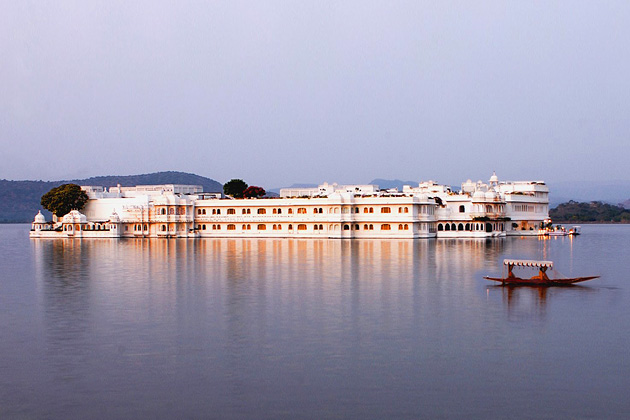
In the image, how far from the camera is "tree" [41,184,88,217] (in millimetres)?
95750

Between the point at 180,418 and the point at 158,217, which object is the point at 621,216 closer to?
the point at 158,217

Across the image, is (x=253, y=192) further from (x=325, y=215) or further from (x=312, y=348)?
(x=312, y=348)

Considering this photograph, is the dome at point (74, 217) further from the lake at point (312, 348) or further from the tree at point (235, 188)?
the lake at point (312, 348)

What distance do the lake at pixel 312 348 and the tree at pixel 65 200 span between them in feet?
194

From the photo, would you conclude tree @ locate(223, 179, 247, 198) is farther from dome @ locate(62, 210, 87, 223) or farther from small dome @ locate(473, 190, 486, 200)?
small dome @ locate(473, 190, 486, 200)

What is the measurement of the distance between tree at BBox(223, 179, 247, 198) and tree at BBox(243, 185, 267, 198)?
66 centimetres

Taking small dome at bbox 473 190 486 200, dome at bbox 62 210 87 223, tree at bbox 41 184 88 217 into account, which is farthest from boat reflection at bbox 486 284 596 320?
tree at bbox 41 184 88 217

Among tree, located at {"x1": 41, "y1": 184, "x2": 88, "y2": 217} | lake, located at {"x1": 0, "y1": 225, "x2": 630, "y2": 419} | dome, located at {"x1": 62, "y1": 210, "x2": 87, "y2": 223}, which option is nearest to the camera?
lake, located at {"x1": 0, "y1": 225, "x2": 630, "y2": 419}

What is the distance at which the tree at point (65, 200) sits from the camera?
95.8 metres

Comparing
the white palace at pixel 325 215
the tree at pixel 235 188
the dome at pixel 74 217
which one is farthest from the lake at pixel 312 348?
the tree at pixel 235 188

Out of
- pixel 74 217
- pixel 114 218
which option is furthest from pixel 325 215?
pixel 74 217

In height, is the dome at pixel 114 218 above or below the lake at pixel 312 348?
above

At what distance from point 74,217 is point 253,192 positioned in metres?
25.0

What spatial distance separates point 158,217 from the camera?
89.6m
